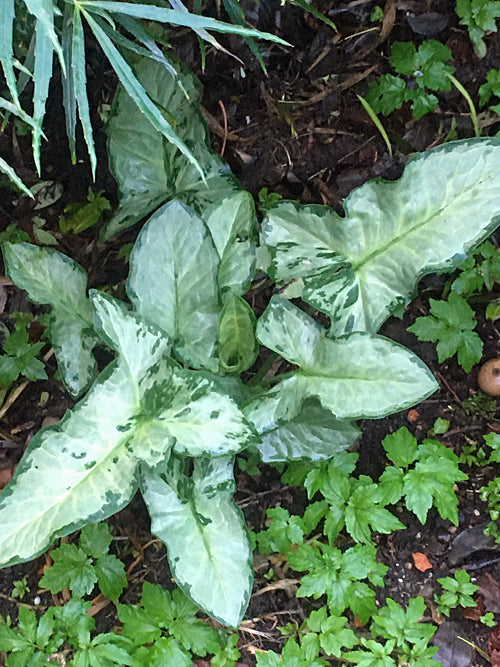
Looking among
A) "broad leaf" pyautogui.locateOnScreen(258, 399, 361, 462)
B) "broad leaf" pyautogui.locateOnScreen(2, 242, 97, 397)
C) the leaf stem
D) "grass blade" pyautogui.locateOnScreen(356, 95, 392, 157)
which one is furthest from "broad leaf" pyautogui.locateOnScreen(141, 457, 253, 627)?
the leaf stem

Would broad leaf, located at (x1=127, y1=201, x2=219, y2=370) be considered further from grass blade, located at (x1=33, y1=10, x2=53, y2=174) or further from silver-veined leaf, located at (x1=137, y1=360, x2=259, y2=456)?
grass blade, located at (x1=33, y1=10, x2=53, y2=174)

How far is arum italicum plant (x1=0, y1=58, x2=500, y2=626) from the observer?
0.95 m

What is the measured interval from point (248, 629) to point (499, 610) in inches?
21.1

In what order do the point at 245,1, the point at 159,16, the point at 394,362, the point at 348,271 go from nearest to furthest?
1. the point at 159,16
2. the point at 394,362
3. the point at 348,271
4. the point at 245,1

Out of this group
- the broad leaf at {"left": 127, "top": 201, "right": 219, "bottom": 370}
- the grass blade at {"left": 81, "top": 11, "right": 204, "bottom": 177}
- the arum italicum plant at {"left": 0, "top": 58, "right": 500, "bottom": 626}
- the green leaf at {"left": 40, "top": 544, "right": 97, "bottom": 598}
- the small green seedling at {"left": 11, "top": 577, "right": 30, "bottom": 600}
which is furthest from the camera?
the small green seedling at {"left": 11, "top": 577, "right": 30, "bottom": 600}

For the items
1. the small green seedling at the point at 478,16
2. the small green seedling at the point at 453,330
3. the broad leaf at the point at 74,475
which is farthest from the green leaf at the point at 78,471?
the small green seedling at the point at 478,16

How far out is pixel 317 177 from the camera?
1.53m

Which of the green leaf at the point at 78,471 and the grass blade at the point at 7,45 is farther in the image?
the green leaf at the point at 78,471

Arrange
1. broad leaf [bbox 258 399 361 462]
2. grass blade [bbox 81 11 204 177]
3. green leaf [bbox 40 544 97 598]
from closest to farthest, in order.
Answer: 1. grass blade [bbox 81 11 204 177]
2. broad leaf [bbox 258 399 361 462]
3. green leaf [bbox 40 544 97 598]

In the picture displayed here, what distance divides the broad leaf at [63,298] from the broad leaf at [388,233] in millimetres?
379

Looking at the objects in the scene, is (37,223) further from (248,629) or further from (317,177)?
(248,629)

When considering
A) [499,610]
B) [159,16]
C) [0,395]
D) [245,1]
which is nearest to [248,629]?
[499,610]

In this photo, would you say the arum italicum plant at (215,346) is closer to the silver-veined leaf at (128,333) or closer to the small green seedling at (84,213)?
the silver-veined leaf at (128,333)

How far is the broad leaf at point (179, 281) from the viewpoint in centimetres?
107
